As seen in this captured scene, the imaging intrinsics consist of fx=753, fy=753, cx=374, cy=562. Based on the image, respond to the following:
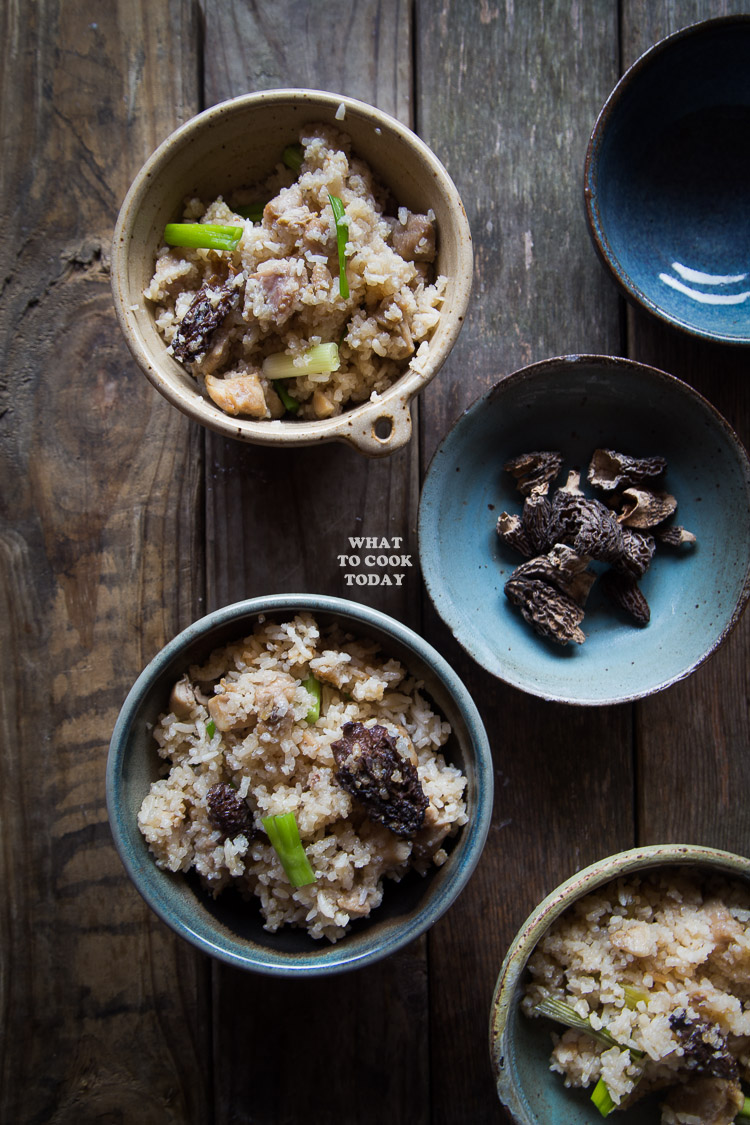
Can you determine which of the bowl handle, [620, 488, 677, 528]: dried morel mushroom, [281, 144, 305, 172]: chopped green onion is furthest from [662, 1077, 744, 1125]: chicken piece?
[281, 144, 305, 172]: chopped green onion

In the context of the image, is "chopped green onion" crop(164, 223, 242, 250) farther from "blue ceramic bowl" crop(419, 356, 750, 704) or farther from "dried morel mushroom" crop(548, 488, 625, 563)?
"dried morel mushroom" crop(548, 488, 625, 563)

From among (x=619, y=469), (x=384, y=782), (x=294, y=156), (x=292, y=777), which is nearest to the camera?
(x=384, y=782)

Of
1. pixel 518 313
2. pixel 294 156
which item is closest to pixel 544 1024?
pixel 518 313

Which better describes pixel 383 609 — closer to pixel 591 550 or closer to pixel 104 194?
pixel 591 550

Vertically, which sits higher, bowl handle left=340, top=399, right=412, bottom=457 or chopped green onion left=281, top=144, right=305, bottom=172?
chopped green onion left=281, top=144, right=305, bottom=172

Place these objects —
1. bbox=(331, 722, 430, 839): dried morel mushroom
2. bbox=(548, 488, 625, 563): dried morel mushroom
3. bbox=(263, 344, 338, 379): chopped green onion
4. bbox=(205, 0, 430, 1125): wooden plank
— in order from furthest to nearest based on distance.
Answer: bbox=(205, 0, 430, 1125): wooden plank, bbox=(548, 488, 625, 563): dried morel mushroom, bbox=(263, 344, 338, 379): chopped green onion, bbox=(331, 722, 430, 839): dried morel mushroom

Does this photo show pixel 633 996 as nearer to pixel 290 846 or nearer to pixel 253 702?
pixel 290 846

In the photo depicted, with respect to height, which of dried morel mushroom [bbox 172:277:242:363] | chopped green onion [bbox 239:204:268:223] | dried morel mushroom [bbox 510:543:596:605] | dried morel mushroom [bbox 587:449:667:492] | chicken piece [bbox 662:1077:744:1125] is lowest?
chicken piece [bbox 662:1077:744:1125]

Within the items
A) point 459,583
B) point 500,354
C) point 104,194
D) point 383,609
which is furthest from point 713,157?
point 104,194
